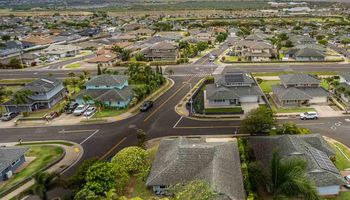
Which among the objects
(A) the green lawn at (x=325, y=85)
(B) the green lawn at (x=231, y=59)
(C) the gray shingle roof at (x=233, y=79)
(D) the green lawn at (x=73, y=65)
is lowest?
(A) the green lawn at (x=325, y=85)

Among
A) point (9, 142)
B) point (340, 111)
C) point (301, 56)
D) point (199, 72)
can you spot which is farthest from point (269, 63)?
point (9, 142)

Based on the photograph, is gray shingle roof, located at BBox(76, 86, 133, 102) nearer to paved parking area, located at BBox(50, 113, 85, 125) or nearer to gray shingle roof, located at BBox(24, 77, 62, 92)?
paved parking area, located at BBox(50, 113, 85, 125)

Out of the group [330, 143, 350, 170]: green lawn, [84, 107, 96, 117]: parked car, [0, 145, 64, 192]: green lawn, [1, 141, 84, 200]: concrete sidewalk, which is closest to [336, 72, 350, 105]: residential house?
[330, 143, 350, 170]: green lawn

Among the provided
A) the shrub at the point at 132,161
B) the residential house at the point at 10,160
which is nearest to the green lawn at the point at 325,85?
the shrub at the point at 132,161

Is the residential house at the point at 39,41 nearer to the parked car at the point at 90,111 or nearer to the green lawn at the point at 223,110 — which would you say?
the parked car at the point at 90,111

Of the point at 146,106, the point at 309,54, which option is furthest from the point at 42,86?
the point at 309,54

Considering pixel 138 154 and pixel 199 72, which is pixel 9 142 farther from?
pixel 199 72
